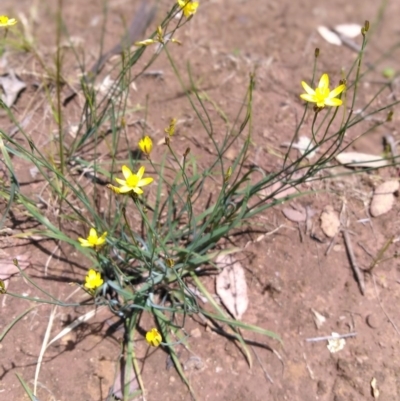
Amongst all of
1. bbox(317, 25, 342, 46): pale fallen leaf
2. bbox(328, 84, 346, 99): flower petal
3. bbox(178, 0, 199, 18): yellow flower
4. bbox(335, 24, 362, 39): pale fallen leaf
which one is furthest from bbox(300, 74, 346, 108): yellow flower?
bbox(335, 24, 362, 39): pale fallen leaf

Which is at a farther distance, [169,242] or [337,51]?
[337,51]

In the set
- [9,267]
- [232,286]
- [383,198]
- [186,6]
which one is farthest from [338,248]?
[9,267]

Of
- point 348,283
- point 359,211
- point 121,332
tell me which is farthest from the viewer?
point 359,211

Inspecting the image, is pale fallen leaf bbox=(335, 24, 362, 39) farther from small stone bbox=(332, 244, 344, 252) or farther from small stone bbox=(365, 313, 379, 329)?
small stone bbox=(365, 313, 379, 329)

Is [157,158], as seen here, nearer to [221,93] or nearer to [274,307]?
[221,93]

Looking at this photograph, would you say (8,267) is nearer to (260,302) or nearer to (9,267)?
(9,267)

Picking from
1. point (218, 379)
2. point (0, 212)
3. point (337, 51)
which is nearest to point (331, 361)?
point (218, 379)

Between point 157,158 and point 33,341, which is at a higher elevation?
point 157,158
